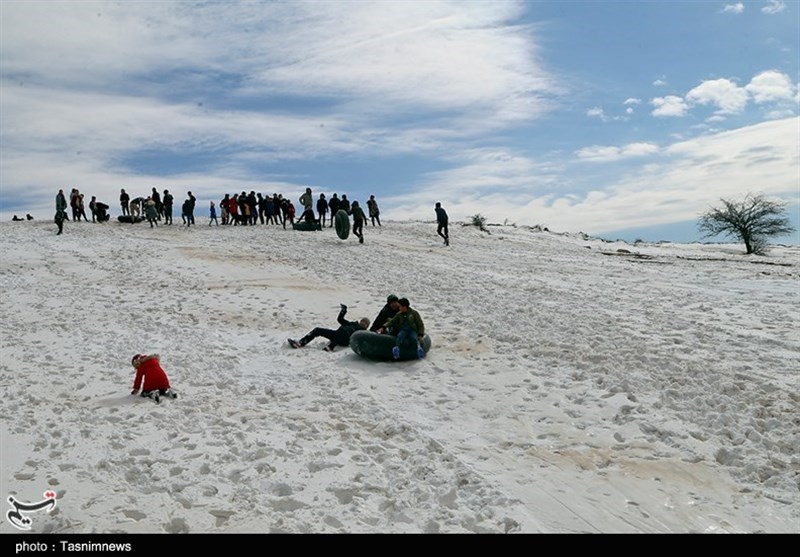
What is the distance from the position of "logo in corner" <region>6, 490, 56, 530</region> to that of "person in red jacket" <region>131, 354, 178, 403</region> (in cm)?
315

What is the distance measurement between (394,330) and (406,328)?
316 millimetres

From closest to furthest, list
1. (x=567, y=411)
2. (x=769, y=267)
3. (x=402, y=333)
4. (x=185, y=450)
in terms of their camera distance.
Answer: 1. (x=185, y=450)
2. (x=567, y=411)
3. (x=402, y=333)
4. (x=769, y=267)

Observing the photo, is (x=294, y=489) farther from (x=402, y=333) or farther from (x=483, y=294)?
(x=483, y=294)

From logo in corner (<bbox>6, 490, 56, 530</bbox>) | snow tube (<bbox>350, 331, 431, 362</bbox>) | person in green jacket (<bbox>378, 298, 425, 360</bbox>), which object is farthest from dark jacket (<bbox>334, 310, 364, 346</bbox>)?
logo in corner (<bbox>6, 490, 56, 530</bbox>)

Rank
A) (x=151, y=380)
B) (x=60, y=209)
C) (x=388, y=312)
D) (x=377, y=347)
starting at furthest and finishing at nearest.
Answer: (x=60, y=209), (x=388, y=312), (x=377, y=347), (x=151, y=380)

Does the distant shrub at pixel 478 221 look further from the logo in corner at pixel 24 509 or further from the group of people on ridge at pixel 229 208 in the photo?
the logo in corner at pixel 24 509

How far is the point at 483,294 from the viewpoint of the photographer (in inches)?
693

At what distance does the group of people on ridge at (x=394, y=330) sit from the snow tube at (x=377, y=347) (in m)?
0.08

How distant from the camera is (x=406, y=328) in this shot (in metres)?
11.4

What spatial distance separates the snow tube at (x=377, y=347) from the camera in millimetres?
11273

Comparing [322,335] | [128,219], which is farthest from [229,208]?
[322,335]

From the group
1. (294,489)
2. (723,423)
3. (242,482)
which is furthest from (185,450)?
(723,423)

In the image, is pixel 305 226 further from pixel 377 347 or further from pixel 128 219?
pixel 377 347
